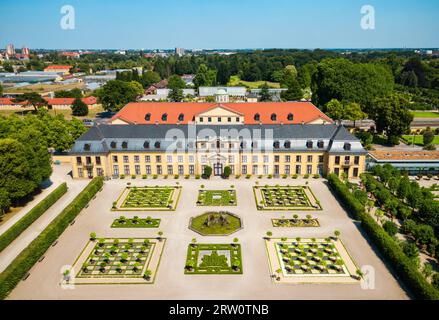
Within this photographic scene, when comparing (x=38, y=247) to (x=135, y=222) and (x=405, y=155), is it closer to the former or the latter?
(x=135, y=222)

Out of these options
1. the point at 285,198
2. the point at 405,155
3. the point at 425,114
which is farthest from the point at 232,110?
the point at 425,114

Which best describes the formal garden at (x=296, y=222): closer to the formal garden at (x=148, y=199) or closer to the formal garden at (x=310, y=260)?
the formal garden at (x=310, y=260)

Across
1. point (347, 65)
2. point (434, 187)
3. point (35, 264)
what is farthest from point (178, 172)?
point (347, 65)

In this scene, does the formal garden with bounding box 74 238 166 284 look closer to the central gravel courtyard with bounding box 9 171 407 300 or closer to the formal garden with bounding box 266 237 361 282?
the central gravel courtyard with bounding box 9 171 407 300

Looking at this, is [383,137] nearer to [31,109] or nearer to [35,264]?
[35,264]

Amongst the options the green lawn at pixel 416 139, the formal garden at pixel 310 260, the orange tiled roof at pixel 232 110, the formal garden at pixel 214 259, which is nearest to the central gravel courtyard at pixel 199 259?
the formal garden at pixel 214 259

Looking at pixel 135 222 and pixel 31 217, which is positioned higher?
pixel 31 217
